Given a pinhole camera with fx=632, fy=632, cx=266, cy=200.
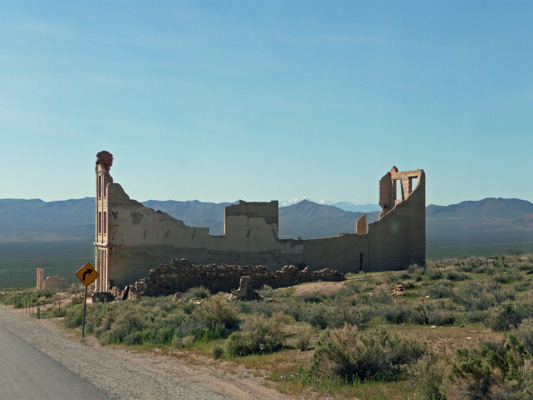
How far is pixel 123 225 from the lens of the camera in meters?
32.1

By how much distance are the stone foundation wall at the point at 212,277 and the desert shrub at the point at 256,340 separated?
42.6ft

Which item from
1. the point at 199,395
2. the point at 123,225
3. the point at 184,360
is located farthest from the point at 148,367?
the point at 123,225

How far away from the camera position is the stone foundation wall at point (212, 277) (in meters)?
27.7

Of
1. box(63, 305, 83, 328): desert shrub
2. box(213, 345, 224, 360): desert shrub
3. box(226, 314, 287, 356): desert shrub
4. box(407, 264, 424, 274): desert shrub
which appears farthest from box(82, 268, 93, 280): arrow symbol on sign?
box(407, 264, 424, 274): desert shrub

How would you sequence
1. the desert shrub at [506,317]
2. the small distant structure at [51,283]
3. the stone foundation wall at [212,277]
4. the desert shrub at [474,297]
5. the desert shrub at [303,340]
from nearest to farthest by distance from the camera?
the desert shrub at [303,340], the desert shrub at [506,317], the desert shrub at [474,297], the stone foundation wall at [212,277], the small distant structure at [51,283]

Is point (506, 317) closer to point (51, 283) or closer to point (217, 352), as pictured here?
point (217, 352)

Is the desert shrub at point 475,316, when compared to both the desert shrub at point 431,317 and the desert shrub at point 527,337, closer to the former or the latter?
the desert shrub at point 431,317

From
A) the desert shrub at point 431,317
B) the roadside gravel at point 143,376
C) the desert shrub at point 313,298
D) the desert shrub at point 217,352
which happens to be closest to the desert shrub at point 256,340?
the desert shrub at point 217,352

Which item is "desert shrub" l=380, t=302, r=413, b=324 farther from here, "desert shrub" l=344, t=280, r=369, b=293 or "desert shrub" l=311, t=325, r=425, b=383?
"desert shrub" l=344, t=280, r=369, b=293

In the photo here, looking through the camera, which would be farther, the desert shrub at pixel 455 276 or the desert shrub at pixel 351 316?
the desert shrub at pixel 455 276

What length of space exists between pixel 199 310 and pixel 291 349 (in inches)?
177

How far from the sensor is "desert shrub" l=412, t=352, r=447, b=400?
31.8ft

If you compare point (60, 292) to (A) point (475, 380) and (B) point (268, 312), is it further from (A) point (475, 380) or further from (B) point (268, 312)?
(A) point (475, 380)

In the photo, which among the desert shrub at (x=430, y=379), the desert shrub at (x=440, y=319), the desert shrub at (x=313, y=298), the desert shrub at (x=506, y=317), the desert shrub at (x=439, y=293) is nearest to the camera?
the desert shrub at (x=430, y=379)
